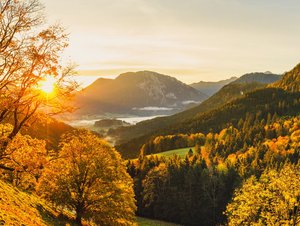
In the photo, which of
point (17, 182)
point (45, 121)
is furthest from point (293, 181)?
point (17, 182)

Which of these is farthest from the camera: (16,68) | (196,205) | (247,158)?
(247,158)

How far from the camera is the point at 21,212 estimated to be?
37.8 m

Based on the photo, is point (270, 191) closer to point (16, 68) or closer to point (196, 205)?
point (16, 68)

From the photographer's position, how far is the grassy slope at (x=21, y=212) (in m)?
31.6

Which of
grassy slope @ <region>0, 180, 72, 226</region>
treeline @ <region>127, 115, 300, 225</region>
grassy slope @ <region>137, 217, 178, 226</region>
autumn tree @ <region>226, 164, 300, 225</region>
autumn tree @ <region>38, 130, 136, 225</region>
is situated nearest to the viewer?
grassy slope @ <region>0, 180, 72, 226</region>

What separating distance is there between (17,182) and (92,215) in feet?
104

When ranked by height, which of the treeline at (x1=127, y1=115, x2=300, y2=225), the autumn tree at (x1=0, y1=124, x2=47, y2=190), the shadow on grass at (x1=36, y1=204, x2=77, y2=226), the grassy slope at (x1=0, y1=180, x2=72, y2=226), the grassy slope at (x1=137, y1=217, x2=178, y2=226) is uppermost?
the autumn tree at (x1=0, y1=124, x2=47, y2=190)

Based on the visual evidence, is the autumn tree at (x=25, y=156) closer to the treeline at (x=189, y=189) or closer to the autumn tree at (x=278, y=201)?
the autumn tree at (x=278, y=201)

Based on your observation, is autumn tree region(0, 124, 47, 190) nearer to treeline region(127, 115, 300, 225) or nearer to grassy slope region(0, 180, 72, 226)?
grassy slope region(0, 180, 72, 226)

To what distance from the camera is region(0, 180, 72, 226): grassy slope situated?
31608 millimetres

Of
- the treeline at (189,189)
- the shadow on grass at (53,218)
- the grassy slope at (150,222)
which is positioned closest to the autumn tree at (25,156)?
the shadow on grass at (53,218)

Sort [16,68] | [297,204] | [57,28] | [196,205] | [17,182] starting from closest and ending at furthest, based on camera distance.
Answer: [16,68]
[57,28]
[297,204]
[17,182]
[196,205]

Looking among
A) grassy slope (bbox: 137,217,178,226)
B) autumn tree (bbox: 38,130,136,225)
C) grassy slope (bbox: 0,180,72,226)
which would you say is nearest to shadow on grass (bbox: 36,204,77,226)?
grassy slope (bbox: 0,180,72,226)

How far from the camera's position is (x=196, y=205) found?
5561 inches
